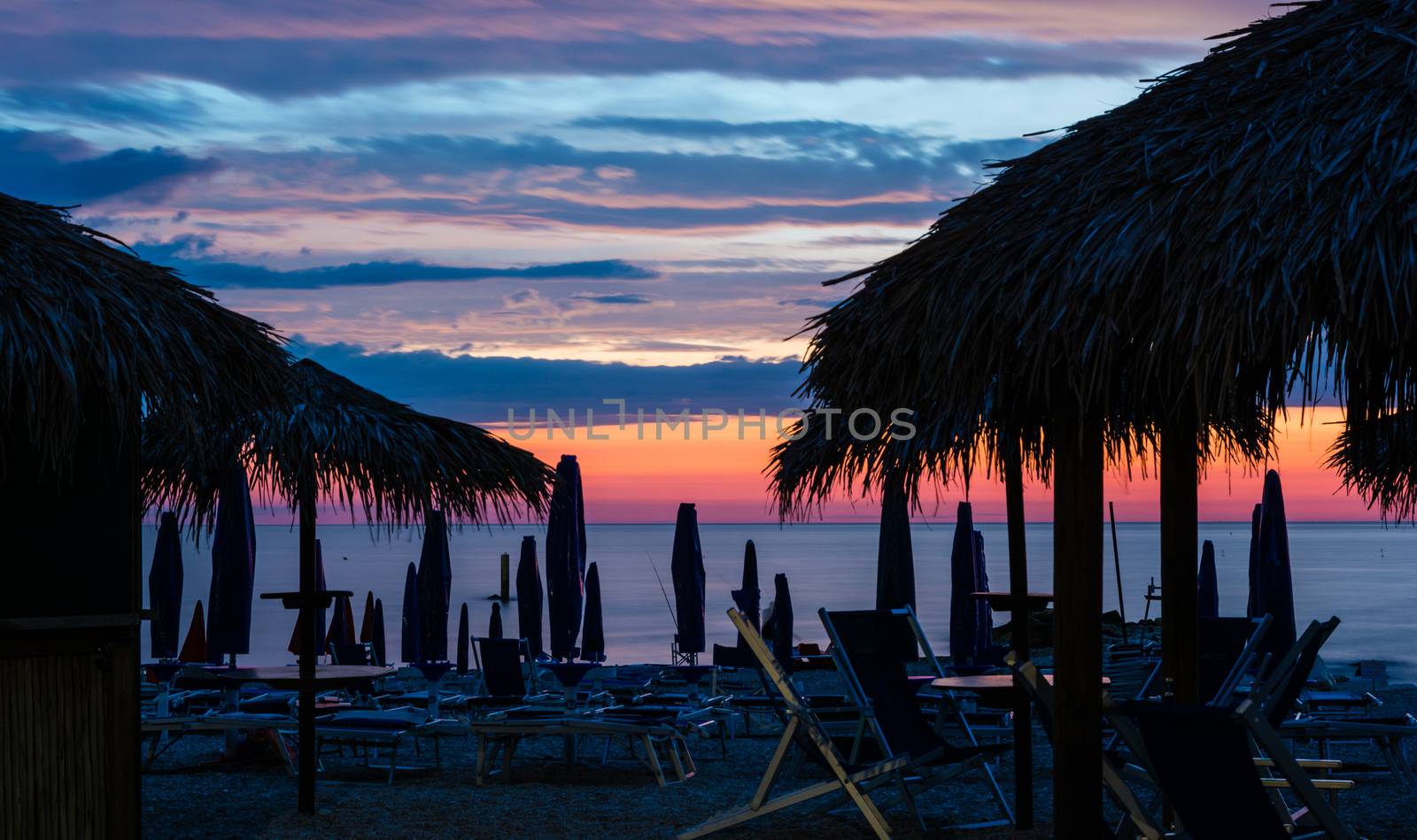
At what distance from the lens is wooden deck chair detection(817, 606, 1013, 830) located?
287 inches

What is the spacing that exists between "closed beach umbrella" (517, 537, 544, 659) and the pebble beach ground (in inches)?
197

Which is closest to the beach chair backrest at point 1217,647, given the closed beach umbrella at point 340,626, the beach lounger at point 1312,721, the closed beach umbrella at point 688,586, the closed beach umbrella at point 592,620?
the beach lounger at point 1312,721

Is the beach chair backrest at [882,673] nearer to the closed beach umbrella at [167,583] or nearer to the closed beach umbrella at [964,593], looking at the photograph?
the closed beach umbrella at [964,593]

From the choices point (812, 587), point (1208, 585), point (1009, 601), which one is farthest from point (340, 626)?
point (812, 587)

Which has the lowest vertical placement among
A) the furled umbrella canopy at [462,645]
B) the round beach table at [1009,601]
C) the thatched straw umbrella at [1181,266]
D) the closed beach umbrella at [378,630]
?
the furled umbrella canopy at [462,645]

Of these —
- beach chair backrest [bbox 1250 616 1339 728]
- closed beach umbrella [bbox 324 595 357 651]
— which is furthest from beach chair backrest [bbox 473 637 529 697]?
closed beach umbrella [bbox 324 595 357 651]

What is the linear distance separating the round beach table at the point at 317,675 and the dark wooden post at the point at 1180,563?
4.76 meters

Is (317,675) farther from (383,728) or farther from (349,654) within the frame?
(349,654)

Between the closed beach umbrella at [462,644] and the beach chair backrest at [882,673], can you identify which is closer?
the beach chair backrest at [882,673]

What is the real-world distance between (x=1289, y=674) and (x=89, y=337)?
529 centimetres

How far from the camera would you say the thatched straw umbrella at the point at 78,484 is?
570 cm

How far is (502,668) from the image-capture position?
35.3 feet

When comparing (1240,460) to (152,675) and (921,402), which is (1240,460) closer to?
(921,402)

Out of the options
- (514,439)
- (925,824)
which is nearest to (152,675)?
(514,439)
